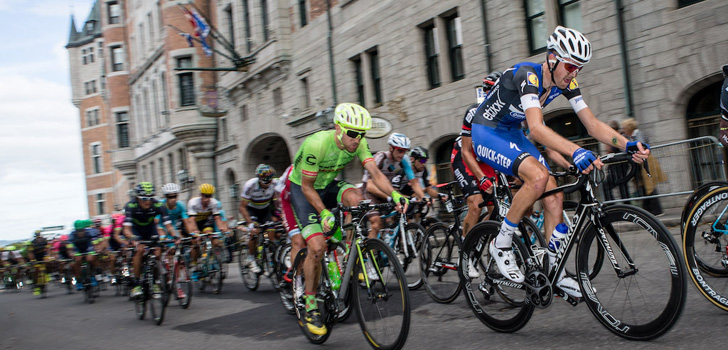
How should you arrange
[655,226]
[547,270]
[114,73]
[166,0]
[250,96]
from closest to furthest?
[655,226] < [547,270] < [250,96] < [166,0] < [114,73]

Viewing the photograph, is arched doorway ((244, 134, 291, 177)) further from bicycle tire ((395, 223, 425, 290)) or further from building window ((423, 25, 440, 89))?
bicycle tire ((395, 223, 425, 290))

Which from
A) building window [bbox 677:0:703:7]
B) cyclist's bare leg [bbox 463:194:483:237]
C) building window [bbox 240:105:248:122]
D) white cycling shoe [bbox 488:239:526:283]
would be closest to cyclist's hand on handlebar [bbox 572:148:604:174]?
white cycling shoe [bbox 488:239:526:283]

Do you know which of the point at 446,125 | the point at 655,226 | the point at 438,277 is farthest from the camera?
the point at 446,125

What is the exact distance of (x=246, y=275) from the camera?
10305mm

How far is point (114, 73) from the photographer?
163 feet

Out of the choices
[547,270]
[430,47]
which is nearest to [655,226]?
[547,270]

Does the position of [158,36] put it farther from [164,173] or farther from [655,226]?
[655,226]

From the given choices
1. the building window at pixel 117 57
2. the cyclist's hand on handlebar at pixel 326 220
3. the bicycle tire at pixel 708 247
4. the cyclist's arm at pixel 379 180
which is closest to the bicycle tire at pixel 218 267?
the cyclist's arm at pixel 379 180

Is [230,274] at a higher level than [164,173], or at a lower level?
lower

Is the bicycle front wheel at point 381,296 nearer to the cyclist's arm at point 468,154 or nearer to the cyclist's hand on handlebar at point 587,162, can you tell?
the cyclist's hand on handlebar at point 587,162

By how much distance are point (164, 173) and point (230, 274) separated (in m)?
29.4

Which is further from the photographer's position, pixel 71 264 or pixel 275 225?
pixel 71 264

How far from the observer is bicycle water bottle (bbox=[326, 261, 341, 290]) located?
16.9 feet

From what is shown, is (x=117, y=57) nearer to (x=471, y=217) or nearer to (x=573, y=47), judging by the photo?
(x=471, y=217)
